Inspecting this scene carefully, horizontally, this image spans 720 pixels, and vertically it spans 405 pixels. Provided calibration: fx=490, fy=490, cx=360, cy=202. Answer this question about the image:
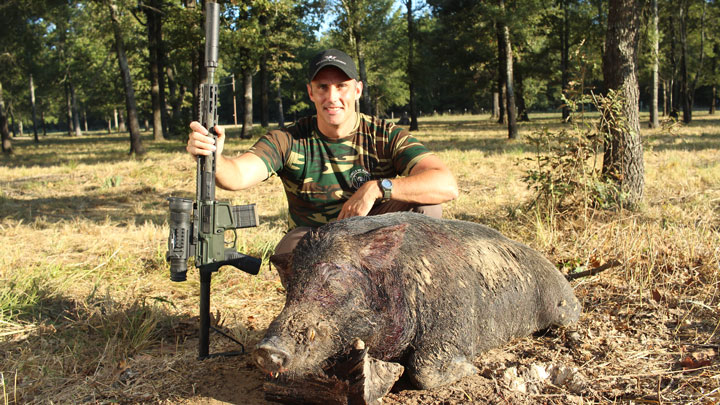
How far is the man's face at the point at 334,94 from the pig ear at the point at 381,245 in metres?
1.41

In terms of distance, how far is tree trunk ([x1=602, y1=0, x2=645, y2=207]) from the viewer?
585 cm

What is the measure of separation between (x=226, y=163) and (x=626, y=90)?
16.3 ft

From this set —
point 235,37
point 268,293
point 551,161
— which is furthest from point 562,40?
point 268,293

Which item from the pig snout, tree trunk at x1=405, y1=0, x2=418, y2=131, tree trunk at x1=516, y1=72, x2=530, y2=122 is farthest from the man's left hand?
tree trunk at x1=516, y1=72, x2=530, y2=122

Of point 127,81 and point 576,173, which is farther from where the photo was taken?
point 127,81

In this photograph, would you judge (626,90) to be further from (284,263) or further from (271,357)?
(271,357)

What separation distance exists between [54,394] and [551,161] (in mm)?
5052

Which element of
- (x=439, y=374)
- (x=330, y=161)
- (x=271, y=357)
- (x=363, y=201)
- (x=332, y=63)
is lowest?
(x=439, y=374)

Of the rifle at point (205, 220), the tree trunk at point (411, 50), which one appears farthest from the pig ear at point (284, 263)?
the tree trunk at point (411, 50)

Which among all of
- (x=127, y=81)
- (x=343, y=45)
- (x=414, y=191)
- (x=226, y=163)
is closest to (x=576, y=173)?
(x=414, y=191)

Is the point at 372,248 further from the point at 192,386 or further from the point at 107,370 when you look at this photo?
the point at 107,370

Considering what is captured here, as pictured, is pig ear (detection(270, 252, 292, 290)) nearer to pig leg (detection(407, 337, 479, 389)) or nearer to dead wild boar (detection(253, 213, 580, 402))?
dead wild boar (detection(253, 213, 580, 402))

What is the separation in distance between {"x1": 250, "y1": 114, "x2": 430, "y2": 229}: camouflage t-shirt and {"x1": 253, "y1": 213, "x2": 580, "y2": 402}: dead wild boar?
0.93 metres

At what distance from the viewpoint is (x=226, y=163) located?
317cm
